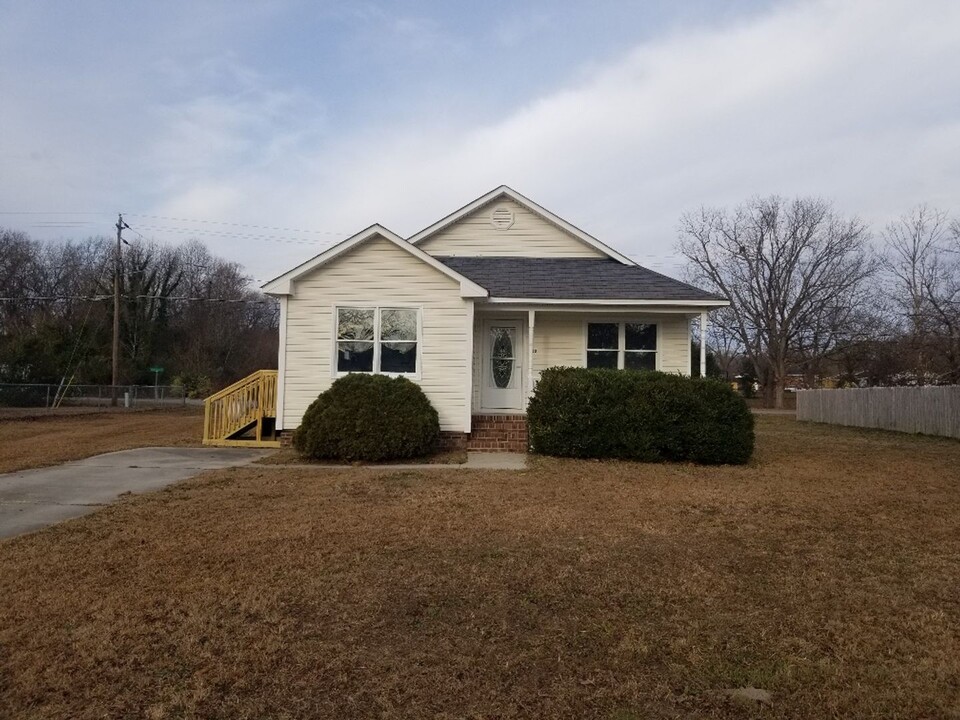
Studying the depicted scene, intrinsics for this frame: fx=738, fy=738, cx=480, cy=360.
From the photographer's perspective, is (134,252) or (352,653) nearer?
(352,653)

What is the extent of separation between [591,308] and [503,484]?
5847 millimetres

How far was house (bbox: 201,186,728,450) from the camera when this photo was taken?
13.8 metres

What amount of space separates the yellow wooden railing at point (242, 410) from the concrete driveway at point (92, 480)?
580 mm

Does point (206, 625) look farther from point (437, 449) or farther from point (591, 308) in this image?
point (591, 308)

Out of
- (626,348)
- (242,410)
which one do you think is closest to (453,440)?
(626,348)

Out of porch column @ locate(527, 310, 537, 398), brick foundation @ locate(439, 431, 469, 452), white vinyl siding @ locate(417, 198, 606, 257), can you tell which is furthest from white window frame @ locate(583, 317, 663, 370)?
brick foundation @ locate(439, 431, 469, 452)

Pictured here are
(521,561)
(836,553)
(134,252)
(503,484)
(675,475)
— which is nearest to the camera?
(521,561)

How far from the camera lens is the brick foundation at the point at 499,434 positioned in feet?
45.5

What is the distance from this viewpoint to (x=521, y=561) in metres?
5.75

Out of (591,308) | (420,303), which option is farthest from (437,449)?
(591,308)

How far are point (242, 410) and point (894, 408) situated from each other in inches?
768

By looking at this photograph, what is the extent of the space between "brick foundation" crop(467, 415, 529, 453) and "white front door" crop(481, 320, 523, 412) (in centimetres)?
111

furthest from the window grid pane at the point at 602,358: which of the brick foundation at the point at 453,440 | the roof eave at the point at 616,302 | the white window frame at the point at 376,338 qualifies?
the white window frame at the point at 376,338

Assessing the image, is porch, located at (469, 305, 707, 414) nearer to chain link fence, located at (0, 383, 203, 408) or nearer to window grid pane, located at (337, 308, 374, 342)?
window grid pane, located at (337, 308, 374, 342)
